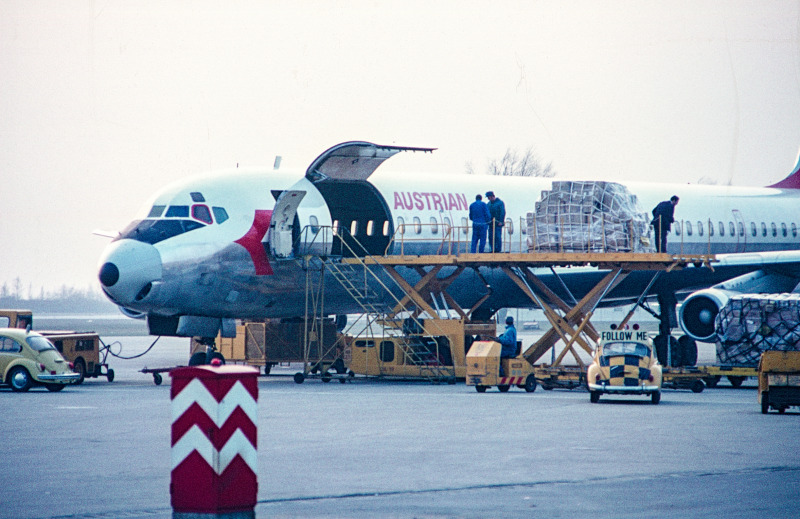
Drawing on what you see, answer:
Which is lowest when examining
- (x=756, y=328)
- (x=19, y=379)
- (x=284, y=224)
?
(x=19, y=379)

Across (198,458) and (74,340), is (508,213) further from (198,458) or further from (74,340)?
(198,458)

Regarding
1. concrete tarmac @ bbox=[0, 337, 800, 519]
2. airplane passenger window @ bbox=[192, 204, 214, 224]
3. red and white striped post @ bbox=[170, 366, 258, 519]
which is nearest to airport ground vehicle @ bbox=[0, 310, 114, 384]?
airplane passenger window @ bbox=[192, 204, 214, 224]

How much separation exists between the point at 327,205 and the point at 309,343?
3.55m

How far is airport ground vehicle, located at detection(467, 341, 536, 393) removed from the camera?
24.2m

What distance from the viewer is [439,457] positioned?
544 inches

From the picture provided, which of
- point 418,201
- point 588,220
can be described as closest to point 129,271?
point 418,201

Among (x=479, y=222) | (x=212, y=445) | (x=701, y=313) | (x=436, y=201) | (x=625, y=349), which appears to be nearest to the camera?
(x=212, y=445)

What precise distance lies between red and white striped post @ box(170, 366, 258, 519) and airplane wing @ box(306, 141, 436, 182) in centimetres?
1926

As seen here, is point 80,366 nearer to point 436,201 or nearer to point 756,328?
point 436,201

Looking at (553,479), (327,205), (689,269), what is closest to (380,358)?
(327,205)

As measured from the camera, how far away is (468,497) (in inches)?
435

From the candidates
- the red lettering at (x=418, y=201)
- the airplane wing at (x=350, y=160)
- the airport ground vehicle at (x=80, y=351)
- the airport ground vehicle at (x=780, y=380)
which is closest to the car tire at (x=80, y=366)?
the airport ground vehicle at (x=80, y=351)

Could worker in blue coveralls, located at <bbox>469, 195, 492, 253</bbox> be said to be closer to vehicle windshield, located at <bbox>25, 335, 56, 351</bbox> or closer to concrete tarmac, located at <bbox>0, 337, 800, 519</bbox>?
concrete tarmac, located at <bbox>0, 337, 800, 519</bbox>

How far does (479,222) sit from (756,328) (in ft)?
23.0
